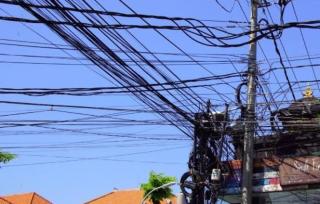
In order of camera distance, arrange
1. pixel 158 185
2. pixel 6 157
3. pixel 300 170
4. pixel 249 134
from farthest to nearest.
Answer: pixel 158 185, pixel 6 157, pixel 300 170, pixel 249 134

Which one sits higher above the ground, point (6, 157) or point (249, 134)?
point (6, 157)

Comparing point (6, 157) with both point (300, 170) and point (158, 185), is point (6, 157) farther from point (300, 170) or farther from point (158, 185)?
point (300, 170)

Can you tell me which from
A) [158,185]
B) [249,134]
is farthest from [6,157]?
A: [249,134]

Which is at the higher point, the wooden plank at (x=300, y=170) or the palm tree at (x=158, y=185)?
the palm tree at (x=158, y=185)

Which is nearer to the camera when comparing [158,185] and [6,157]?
[6,157]

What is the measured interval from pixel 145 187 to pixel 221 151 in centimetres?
2129

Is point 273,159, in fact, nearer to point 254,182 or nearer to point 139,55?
point 254,182

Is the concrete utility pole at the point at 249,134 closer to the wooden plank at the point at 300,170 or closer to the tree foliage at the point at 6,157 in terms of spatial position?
the wooden plank at the point at 300,170

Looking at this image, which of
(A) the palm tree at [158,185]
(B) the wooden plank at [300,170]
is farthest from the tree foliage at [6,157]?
(B) the wooden plank at [300,170]

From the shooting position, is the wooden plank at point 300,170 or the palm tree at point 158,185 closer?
the wooden plank at point 300,170

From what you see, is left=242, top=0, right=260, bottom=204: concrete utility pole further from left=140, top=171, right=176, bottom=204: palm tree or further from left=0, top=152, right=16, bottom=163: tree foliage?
left=140, top=171, right=176, bottom=204: palm tree

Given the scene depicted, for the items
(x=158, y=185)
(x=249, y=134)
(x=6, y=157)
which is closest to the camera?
(x=249, y=134)

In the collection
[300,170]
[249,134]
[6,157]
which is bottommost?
[300,170]

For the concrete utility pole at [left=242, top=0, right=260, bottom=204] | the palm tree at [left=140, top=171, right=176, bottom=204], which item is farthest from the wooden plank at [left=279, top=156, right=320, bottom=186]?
the palm tree at [left=140, top=171, right=176, bottom=204]
